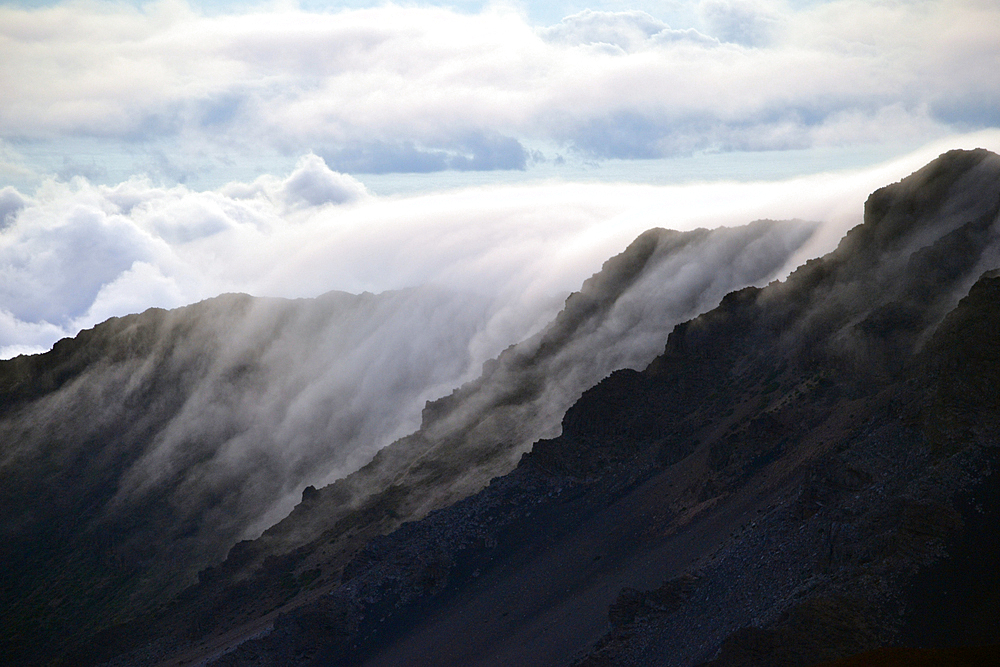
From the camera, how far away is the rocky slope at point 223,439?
11575 centimetres

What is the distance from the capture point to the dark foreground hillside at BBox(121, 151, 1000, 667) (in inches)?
2023

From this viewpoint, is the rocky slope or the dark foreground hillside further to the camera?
the rocky slope

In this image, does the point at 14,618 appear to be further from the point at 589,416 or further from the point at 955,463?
the point at 955,463

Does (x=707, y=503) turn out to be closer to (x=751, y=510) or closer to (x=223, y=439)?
(x=751, y=510)

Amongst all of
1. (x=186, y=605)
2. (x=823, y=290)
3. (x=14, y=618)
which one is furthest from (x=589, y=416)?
(x=14, y=618)

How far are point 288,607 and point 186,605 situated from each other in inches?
1212

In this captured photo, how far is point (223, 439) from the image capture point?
180500mm

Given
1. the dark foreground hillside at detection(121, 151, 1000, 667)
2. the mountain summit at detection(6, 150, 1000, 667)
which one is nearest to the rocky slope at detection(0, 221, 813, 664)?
the mountain summit at detection(6, 150, 1000, 667)

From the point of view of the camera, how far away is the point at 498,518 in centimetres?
8481

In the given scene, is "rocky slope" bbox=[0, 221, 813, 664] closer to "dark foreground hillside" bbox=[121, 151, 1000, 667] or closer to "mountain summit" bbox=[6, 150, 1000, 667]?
"mountain summit" bbox=[6, 150, 1000, 667]

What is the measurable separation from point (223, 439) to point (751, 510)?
436ft

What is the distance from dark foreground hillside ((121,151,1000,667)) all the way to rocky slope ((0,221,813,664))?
13711 millimetres

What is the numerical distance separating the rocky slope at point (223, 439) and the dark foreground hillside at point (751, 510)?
45.0ft

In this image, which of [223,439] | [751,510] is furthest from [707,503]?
[223,439]
